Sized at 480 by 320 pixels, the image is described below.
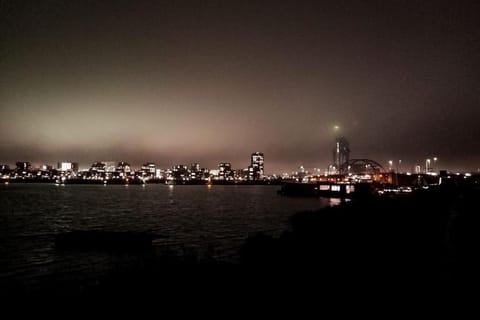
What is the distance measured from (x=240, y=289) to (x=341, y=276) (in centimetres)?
506

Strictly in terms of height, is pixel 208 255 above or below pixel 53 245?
above

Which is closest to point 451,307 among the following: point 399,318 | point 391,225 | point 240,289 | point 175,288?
point 399,318

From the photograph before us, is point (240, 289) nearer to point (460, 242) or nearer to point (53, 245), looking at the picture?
point (460, 242)

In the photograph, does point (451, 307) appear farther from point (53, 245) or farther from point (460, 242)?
point (53, 245)

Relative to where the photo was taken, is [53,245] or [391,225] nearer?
[391,225]

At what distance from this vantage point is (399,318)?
10383 millimetres

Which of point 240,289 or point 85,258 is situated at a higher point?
point 240,289

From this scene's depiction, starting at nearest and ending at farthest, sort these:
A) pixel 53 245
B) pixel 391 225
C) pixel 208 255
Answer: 1. pixel 208 255
2. pixel 391 225
3. pixel 53 245

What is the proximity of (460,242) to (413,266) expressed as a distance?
8.24 m

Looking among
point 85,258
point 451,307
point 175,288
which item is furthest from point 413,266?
point 85,258

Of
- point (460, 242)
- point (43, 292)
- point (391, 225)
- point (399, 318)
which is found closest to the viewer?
point (399, 318)

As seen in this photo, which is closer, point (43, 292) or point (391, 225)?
point (43, 292)

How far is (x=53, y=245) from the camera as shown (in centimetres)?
3616

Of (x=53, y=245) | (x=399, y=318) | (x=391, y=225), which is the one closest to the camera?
(x=399, y=318)
